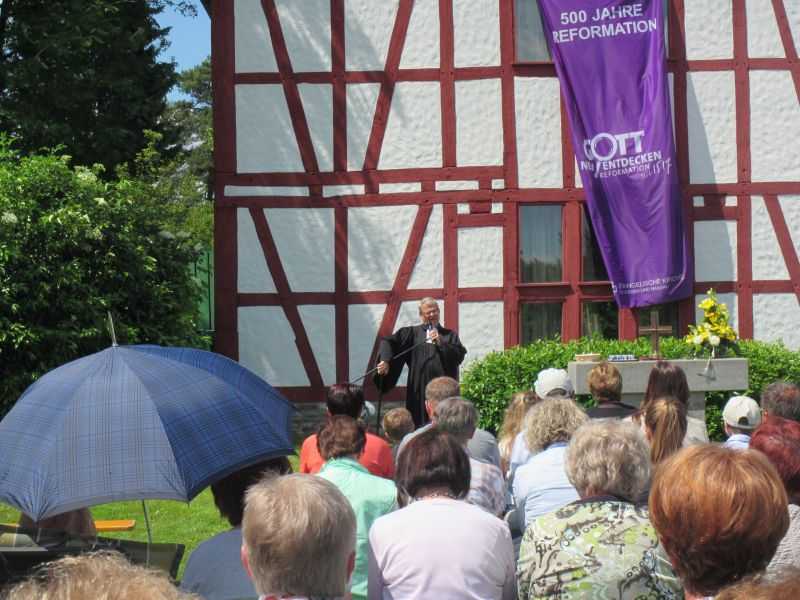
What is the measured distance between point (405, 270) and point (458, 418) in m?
8.73

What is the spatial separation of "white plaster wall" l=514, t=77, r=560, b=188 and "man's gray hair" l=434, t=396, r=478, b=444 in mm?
9023

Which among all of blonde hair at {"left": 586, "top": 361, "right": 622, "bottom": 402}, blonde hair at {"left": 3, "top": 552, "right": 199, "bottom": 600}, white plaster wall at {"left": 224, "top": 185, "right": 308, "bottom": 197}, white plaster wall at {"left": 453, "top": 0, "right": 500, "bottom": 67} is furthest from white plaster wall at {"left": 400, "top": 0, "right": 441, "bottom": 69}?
blonde hair at {"left": 3, "top": 552, "right": 199, "bottom": 600}

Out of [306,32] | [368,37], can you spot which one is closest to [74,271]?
[306,32]

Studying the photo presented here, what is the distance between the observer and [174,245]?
1353 cm

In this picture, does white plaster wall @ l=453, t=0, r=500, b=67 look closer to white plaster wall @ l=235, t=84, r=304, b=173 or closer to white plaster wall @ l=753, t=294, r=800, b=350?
white plaster wall @ l=235, t=84, r=304, b=173

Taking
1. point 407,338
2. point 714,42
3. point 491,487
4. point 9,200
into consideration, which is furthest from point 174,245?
point 491,487

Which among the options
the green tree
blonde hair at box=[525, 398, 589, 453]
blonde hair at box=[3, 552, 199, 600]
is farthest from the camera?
the green tree

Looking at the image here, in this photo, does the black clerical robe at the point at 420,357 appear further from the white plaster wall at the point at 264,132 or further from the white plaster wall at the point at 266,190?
the white plaster wall at the point at 264,132

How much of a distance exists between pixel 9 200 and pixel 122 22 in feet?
36.4

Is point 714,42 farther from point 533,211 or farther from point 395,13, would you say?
point 395,13

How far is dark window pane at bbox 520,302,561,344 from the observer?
48.1 feet

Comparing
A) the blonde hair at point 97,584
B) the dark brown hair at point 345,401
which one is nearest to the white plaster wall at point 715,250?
the dark brown hair at point 345,401

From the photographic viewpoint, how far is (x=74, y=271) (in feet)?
39.7

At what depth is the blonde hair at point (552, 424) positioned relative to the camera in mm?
5254
